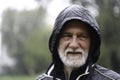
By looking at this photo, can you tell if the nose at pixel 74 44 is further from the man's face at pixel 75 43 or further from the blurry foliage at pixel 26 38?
the blurry foliage at pixel 26 38

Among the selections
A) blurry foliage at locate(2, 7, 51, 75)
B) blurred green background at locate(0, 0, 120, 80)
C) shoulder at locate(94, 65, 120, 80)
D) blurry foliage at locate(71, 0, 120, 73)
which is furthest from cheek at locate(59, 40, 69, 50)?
blurry foliage at locate(2, 7, 51, 75)

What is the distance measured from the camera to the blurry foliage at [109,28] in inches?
1199

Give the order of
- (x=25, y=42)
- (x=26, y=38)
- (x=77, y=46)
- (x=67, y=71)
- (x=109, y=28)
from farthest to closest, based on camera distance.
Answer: (x=26, y=38)
(x=25, y=42)
(x=109, y=28)
(x=67, y=71)
(x=77, y=46)

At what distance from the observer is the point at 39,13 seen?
6975 cm

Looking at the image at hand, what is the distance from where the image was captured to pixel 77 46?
4.43 meters

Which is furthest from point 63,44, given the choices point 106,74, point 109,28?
point 109,28

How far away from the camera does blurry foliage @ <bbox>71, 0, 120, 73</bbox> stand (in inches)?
1199

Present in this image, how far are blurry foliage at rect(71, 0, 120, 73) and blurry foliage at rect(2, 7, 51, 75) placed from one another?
2751 centimetres

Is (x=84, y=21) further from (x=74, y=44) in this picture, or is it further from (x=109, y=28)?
(x=109, y=28)

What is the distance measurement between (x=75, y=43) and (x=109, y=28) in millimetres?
27020

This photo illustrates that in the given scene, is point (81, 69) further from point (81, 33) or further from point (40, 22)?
point (40, 22)

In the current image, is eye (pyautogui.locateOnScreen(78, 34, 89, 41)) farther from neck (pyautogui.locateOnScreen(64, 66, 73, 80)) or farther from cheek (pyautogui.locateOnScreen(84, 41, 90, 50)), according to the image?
neck (pyautogui.locateOnScreen(64, 66, 73, 80))

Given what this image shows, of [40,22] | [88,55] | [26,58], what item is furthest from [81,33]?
[40,22]

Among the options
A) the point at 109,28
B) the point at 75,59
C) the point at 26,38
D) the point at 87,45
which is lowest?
the point at 75,59
